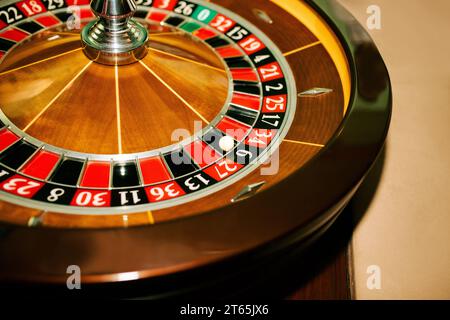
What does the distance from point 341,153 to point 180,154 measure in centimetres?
41

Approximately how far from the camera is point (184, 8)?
205cm

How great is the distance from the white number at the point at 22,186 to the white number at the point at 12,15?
2.51 ft

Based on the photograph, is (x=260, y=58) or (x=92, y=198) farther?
(x=260, y=58)

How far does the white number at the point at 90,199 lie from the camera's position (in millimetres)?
1308

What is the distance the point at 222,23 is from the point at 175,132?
0.63 meters

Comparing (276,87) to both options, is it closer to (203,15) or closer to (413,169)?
(203,15)

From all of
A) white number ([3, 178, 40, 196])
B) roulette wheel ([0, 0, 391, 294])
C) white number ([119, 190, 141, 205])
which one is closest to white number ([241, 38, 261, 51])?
roulette wheel ([0, 0, 391, 294])

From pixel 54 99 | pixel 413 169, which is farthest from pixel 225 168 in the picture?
pixel 413 169

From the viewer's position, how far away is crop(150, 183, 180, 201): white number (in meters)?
1.34

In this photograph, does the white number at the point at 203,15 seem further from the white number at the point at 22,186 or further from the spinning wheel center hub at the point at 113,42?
the white number at the point at 22,186

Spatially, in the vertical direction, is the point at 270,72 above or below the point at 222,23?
below

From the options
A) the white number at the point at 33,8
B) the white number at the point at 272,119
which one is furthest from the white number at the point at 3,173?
the white number at the point at 33,8

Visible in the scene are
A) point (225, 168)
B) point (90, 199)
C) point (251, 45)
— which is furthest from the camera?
point (251, 45)

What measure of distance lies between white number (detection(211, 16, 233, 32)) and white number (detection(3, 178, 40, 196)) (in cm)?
89
